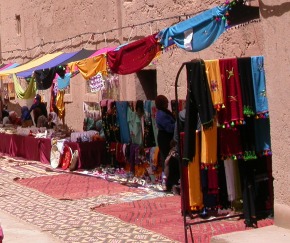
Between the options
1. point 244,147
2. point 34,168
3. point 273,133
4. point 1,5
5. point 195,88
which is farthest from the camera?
point 1,5

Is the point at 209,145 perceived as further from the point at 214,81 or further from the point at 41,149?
the point at 41,149

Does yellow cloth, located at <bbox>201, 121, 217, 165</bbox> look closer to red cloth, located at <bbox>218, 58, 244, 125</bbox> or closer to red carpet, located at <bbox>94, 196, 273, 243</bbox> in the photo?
red cloth, located at <bbox>218, 58, 244, 125</bbox>

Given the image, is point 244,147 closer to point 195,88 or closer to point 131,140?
point 195,88

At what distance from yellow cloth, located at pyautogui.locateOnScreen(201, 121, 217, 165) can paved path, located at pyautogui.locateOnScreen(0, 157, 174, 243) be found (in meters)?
1.39

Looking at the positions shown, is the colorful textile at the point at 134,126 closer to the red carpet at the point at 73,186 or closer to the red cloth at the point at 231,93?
the red carpet at the point at 73,186

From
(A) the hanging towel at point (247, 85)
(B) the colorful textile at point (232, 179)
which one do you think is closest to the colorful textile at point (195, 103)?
(A) the hanging towel at point (247, 85)

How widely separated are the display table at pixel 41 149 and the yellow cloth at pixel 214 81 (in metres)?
7.10

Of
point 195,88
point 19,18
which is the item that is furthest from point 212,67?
point 19,18

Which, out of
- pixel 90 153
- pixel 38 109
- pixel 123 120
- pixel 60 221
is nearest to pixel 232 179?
pixel 60 221

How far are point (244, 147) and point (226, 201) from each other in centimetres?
69

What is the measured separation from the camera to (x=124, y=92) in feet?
48.4

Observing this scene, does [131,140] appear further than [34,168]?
No

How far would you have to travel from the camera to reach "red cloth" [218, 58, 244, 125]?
23.8 feet

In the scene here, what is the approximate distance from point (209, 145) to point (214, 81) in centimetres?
69
